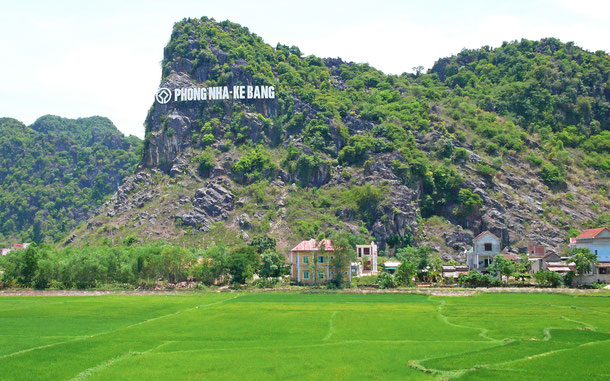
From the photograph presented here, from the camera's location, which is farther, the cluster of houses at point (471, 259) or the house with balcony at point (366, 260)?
the house with balcony at point (366, 260)

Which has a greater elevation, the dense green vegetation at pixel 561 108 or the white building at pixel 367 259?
the dense green vegetation at pixel 561 108

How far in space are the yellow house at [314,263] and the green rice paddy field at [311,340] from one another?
27856 millimetres

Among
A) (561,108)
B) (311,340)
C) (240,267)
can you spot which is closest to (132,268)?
(240,267)

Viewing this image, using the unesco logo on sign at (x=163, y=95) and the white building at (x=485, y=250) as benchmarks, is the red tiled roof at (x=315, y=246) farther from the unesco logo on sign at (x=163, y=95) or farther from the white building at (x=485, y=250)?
the unesco logo on sign at (x=163, y=95)

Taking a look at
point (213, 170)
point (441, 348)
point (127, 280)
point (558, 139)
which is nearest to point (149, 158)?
point (213, 170)

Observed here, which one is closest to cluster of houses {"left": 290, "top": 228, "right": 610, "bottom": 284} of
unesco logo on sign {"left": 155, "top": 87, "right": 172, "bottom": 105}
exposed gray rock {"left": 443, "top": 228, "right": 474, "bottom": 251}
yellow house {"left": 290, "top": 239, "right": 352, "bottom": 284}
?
yellow house {"left": 290, "top": 239, "right": 352, "bottom": 284}

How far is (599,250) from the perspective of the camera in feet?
333

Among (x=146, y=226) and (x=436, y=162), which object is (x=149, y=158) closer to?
(x=146, y=226)

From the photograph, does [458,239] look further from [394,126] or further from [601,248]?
[601,248]

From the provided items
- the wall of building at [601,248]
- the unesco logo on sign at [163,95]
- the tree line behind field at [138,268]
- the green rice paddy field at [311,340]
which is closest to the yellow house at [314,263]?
Result: the tree line behind field at [138,268]

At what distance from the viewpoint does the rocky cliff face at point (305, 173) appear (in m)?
143

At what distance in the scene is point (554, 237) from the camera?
141 metres

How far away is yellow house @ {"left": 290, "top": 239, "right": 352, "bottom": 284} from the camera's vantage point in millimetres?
105938

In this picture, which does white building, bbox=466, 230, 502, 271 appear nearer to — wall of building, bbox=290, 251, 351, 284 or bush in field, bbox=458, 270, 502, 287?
bush in field, bbox=458, 270, 502, 287
